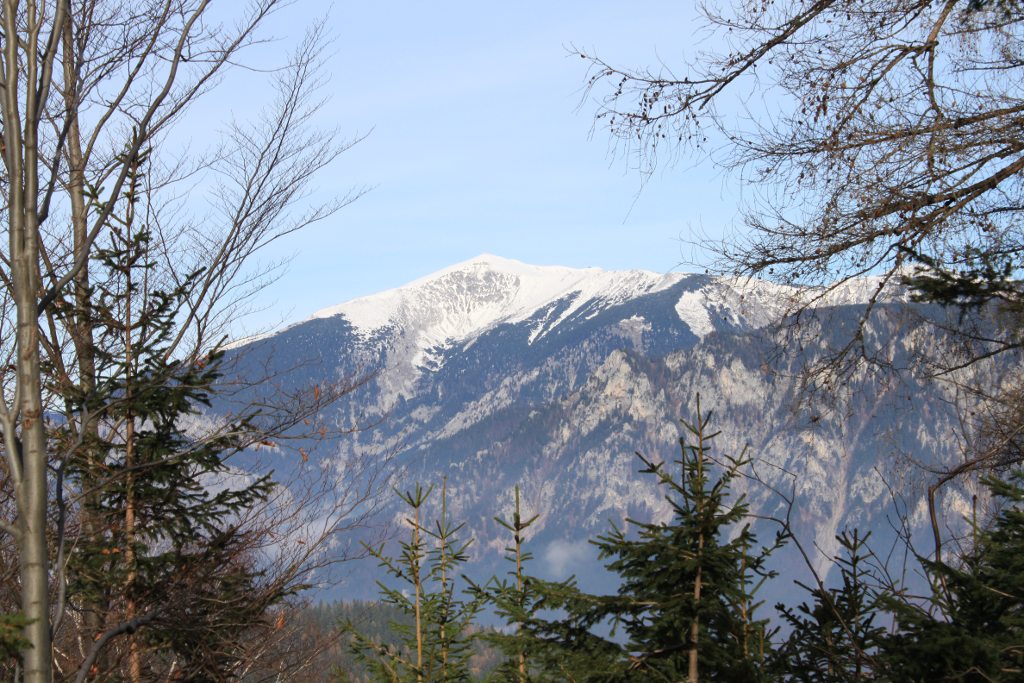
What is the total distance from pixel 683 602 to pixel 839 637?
84 cm

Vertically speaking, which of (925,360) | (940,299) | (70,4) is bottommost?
(925,360)

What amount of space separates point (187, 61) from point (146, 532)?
5.41 meters

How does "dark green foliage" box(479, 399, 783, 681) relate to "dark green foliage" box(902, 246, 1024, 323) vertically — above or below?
below

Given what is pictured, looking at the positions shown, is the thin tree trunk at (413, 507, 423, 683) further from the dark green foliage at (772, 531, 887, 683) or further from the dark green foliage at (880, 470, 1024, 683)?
the dark green foliage at (880, 470, 1024, 683)

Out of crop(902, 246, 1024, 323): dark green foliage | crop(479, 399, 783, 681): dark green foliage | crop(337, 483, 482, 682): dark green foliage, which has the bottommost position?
crop(337, 483, 482, 682): dark green foliage

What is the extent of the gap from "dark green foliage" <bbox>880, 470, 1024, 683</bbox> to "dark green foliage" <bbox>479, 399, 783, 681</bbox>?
518 mm

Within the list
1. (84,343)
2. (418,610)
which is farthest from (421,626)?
(84,343)

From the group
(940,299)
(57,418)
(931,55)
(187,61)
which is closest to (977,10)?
(931,55)

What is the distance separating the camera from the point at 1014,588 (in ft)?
10.1

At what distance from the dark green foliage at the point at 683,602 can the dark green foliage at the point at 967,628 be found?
52cm

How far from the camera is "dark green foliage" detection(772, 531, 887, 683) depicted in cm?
290

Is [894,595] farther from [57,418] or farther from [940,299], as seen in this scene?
[57,418]

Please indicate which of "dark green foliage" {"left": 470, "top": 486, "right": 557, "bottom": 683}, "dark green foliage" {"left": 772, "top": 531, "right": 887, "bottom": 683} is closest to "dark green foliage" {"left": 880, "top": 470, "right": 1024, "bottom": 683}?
"dark green foliage" {"left": 772, "top": 531, "right": 887, "bottom": 683}

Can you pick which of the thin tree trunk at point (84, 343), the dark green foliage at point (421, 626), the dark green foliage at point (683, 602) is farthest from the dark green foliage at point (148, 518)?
the dark green foliage at point (683, 602)
